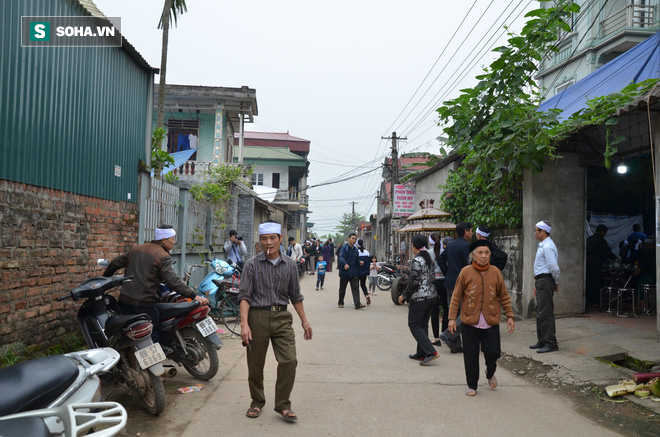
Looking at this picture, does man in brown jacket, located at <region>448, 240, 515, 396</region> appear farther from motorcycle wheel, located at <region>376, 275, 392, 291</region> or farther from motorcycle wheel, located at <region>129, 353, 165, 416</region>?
motorcycle wheel, located at <region>376, 275, 392, 291</region>

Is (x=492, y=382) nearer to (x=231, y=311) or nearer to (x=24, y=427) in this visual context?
(x=24, y=427)

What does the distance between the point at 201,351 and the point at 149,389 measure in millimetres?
1102

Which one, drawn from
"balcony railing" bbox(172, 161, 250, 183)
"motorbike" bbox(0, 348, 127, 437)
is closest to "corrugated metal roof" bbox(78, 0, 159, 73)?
"motorbike" bbox(0, 348, 127, 437)

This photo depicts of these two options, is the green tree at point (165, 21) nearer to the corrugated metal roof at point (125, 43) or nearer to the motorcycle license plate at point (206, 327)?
the corrugated metal roof at point (125, 43)

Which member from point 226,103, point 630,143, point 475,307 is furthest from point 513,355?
point 226,103

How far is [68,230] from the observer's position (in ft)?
20.6

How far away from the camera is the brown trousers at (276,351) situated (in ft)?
15.3

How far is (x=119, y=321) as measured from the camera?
471 cm

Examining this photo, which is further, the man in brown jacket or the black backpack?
the black backpack

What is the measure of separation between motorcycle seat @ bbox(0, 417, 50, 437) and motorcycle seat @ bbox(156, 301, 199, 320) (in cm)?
292

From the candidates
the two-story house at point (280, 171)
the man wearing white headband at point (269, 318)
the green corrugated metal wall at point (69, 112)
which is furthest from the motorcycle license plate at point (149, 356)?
the two-story house at point (280, 171)

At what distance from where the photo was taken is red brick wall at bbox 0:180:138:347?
16.5 ft

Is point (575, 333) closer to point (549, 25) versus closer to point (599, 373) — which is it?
point (599, 373)

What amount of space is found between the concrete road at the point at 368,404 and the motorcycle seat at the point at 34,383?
1.41 m
